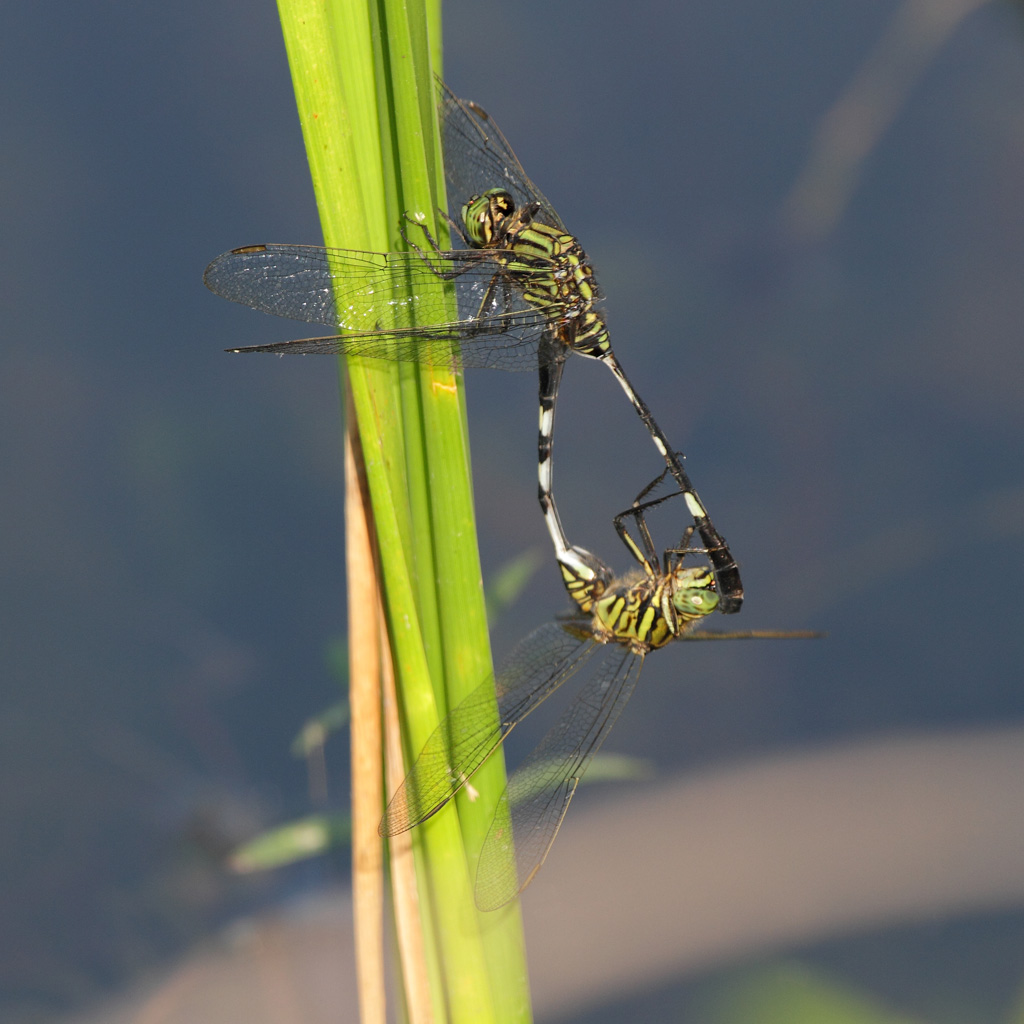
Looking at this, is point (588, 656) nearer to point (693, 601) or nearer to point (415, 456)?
point (693, 601)

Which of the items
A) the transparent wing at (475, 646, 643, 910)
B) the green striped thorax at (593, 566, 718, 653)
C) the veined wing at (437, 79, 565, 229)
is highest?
the veined wing at (437, 79, 565, 229)

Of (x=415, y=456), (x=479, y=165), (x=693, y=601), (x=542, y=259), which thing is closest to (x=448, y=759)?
(x=415, y=456)

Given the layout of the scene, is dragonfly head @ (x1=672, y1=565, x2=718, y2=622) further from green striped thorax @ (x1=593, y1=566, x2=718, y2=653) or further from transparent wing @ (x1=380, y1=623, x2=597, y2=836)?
transparent wing @ (x1=380, y1=623, x2=597, y2=836)

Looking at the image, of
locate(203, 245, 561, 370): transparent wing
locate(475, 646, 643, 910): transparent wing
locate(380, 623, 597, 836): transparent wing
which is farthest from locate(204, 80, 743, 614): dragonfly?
locate(380, 623, 597, 836): transparent wing

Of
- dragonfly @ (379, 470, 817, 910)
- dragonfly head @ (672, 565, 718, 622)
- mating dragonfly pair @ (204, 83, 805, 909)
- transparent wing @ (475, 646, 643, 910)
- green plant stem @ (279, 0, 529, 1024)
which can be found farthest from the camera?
dragonfly head @ (672, 565, 718, 622)

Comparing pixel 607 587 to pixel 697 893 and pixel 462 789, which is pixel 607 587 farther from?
pixel 697 893

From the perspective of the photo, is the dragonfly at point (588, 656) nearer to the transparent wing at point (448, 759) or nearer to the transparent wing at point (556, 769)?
the transparent wing at point (556, 769)

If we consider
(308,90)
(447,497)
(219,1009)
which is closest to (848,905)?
(219,1009)
